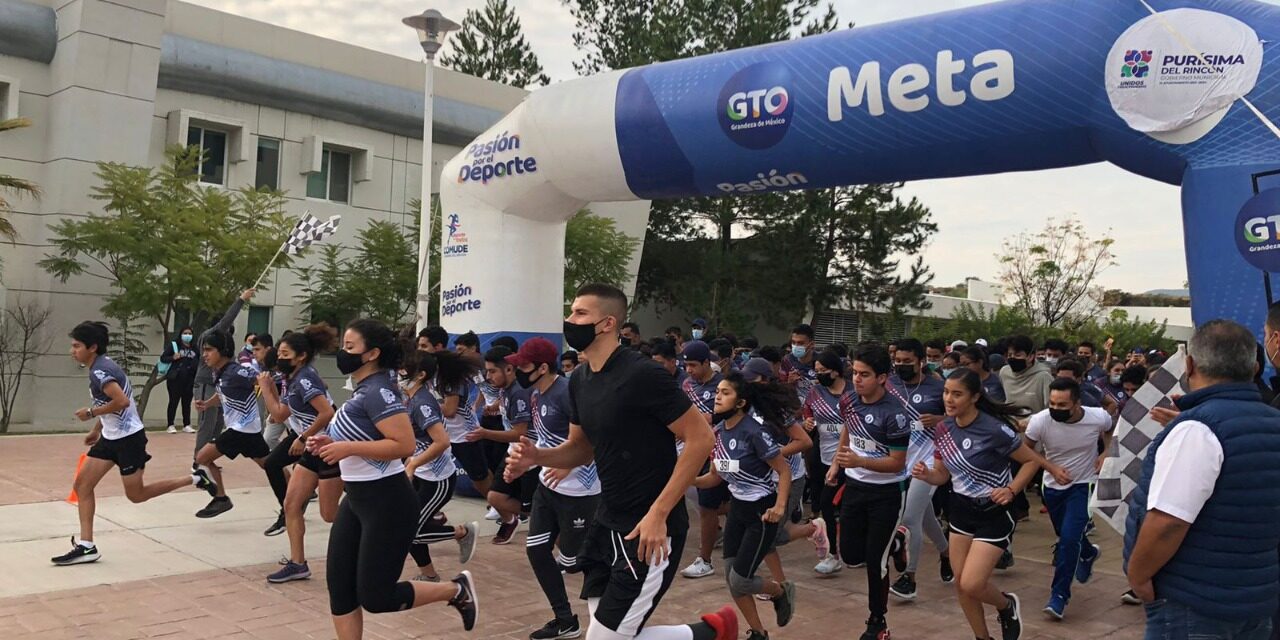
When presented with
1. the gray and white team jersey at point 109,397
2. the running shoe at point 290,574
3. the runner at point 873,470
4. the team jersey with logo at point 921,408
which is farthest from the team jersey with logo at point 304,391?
the team jersey with logo at point 921,408

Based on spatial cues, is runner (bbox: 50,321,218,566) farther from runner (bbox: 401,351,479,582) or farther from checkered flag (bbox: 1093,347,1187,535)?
checkered flag (bbox: 1093,347,1187,535)

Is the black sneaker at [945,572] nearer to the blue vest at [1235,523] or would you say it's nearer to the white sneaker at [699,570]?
the white sneaker at [699,570]

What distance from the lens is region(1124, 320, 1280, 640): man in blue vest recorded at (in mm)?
2988

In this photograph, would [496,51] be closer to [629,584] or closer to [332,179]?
[332,179]

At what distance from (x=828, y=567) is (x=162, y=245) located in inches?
529

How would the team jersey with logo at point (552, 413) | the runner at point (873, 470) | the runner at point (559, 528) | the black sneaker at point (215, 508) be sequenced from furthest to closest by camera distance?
the black sneaker at point (215, 508), the team jersey with logo at point (552, 413), the runner at point (873, 470), the runner at point (559, 528)

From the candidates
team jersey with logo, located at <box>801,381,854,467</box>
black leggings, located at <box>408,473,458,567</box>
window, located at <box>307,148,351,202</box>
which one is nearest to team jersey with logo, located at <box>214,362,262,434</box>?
black leggings, located at <box>408,473,458,567</box>

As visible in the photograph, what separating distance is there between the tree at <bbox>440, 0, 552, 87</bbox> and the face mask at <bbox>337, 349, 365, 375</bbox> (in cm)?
3202


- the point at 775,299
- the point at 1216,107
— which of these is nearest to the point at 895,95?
the point at 1216,107

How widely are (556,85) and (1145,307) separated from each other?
2427 inches

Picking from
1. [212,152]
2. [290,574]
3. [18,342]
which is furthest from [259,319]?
[290,574]

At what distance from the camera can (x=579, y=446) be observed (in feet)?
14.0

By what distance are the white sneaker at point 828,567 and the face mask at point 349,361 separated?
4.10 metres

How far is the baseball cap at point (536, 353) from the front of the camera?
21.1ft
